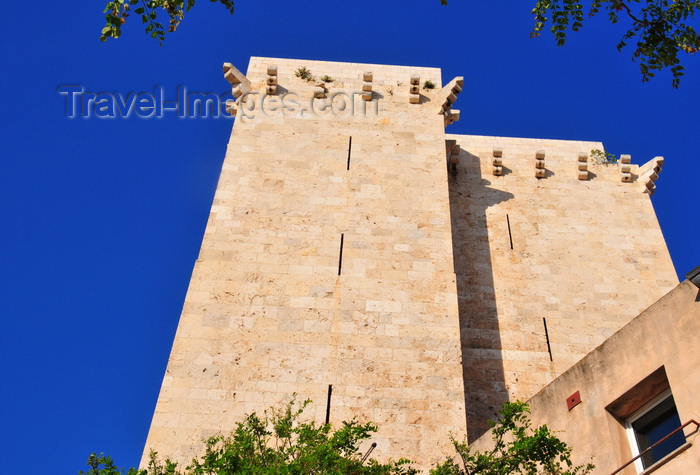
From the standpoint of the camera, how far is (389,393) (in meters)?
11.0

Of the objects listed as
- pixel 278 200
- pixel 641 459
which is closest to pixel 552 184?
pixel 278 200

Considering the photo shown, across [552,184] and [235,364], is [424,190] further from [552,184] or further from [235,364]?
[235,364]

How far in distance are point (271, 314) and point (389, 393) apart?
229 cm

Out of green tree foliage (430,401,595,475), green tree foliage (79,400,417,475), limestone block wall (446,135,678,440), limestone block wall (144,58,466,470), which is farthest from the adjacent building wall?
limestone block wall (446,135,678,440)

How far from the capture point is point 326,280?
12336 millimetres

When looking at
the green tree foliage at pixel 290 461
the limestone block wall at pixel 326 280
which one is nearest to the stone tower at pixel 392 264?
the limestone block wall at pixel 326 280

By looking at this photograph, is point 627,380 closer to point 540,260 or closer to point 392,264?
point 392,264

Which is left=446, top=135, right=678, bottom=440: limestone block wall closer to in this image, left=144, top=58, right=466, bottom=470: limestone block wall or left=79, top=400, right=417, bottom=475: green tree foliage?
left=144, top=58, right=466, bottom=470: limestone block wall

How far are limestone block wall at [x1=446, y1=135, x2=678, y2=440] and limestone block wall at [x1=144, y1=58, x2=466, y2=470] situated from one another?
1459 millimetres

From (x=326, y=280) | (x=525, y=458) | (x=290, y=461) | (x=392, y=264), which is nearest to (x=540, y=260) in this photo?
(x=392, y=264)

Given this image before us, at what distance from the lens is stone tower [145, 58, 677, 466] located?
433 inches

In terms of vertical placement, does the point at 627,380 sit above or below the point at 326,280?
below

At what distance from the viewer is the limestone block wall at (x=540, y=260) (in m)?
13.0

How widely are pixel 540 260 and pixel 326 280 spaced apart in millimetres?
4741
